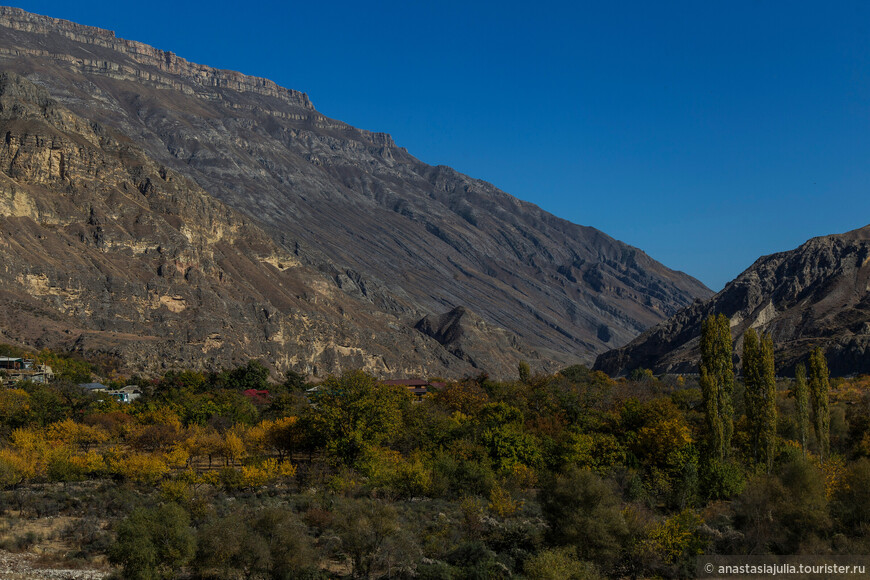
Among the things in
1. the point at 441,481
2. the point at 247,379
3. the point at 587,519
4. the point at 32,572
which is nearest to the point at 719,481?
the point at 441,481

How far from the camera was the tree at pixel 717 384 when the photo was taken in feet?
164

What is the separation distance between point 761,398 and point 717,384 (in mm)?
3354

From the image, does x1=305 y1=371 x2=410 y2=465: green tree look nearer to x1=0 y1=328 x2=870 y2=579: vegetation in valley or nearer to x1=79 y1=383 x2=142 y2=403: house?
x1=0 y1=328 x2=870 y2=579: vegetation in valley

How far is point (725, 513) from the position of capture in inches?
1729

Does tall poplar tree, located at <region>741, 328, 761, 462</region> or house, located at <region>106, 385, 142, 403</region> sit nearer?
tall poplar tree, located at <region>741, 328, 761, 462</region>

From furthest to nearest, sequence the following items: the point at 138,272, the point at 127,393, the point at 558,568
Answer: the point at 138,272, the point at 127,393, the point at 558,568

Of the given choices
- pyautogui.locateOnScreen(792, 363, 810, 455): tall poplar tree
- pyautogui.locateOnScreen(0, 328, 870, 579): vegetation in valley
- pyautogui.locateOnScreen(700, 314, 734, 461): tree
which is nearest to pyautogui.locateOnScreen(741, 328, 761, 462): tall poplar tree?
pyautogui.locateOnScreen(0, 328, 870, 579): vegetation in valley

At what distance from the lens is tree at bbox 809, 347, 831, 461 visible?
53219 millimetres

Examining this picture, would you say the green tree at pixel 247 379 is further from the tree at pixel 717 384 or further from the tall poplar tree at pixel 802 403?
the tall poplar tree at pixel 802 403

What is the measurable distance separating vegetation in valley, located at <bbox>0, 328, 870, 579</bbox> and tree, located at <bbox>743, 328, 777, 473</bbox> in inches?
5.9

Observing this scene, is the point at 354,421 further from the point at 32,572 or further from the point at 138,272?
the point at 138,272

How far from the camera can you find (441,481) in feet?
159

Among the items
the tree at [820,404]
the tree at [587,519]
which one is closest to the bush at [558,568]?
the tree at [587,519]

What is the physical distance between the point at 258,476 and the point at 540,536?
21316 millimetres
